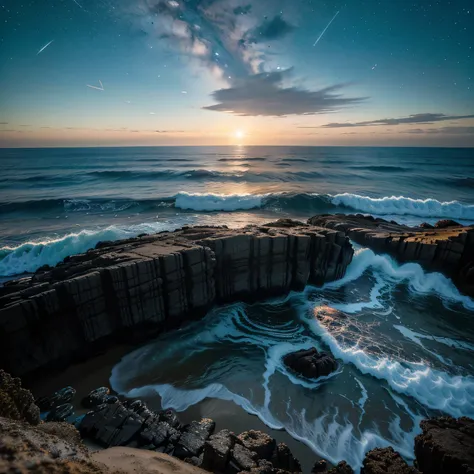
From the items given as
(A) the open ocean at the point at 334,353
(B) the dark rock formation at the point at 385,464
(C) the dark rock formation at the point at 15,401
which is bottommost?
(A) the open ocean at the point at 334,353

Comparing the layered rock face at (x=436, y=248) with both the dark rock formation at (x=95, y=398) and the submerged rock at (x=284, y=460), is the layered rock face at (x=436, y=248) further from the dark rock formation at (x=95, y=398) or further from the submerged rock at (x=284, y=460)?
the dark rock formation at (x=95, y=398)

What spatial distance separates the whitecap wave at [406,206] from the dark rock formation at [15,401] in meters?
32.1

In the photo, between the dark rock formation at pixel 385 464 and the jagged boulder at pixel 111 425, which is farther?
the jagged boulder at pixel 111 425

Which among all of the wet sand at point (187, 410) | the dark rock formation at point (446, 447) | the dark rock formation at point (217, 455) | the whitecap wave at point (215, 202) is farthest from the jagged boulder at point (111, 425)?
the whitecap wave at point (215, 202)

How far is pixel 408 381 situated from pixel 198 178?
146 feet

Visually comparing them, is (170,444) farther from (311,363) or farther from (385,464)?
(311,363)

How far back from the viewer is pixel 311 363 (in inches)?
338

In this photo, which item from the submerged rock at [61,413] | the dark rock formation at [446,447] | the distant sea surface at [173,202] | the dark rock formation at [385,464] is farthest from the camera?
the distant sea surface at [173,202]

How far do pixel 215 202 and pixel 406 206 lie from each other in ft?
68.7

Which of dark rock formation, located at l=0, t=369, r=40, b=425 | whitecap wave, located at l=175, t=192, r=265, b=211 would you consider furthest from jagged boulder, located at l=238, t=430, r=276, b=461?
whitecap wave, located at l=175, t=192, r=265, b=211

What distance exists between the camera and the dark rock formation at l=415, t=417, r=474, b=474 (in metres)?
4.89

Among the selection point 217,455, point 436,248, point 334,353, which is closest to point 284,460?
point 217,455

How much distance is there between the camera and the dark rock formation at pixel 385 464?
16.5 ft

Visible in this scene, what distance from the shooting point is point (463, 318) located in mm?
11883
